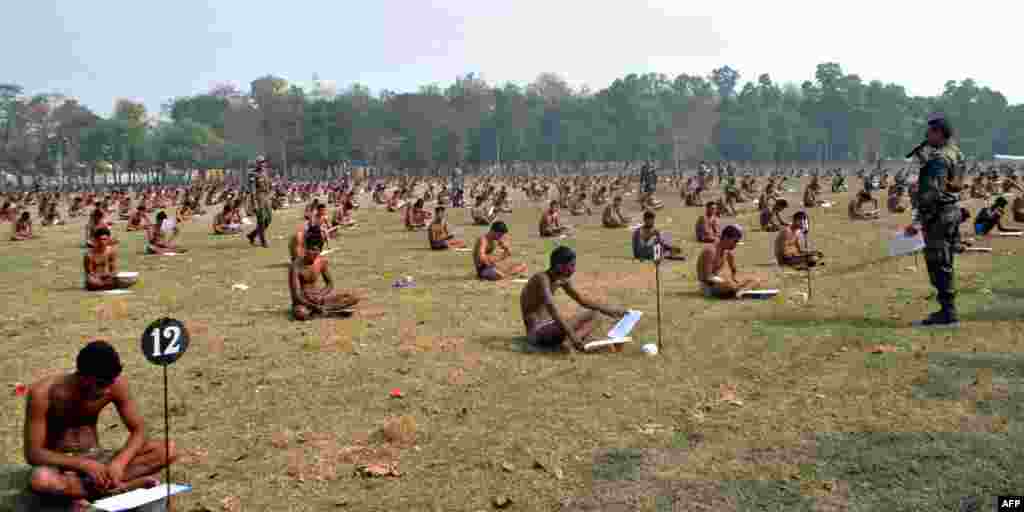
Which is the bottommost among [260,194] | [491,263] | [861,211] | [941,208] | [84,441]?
[84,441]

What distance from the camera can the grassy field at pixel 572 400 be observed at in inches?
275

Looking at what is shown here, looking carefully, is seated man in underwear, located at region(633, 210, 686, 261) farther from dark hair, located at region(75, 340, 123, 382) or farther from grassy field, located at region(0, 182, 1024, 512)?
dark hair, located at region(75, 340, 123, 382)

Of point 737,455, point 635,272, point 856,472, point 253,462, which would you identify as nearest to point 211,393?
point 253,462

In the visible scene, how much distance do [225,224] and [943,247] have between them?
28.3 metres

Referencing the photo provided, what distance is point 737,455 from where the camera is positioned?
25.0 ft

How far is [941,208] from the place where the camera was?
12.4 m

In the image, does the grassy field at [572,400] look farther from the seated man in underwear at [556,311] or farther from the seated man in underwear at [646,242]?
the seated man in underwear at [646,242]

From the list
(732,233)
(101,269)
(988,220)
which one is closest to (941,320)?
(732,233)

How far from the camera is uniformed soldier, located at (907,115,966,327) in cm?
1227

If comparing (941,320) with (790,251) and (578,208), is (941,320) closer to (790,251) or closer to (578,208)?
(790,251)

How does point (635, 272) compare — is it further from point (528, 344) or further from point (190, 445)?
point (190, 445)

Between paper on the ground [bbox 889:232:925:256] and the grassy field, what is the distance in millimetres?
1007

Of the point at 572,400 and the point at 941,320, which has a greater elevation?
the point at 941,320

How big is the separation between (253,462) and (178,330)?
1447mm
